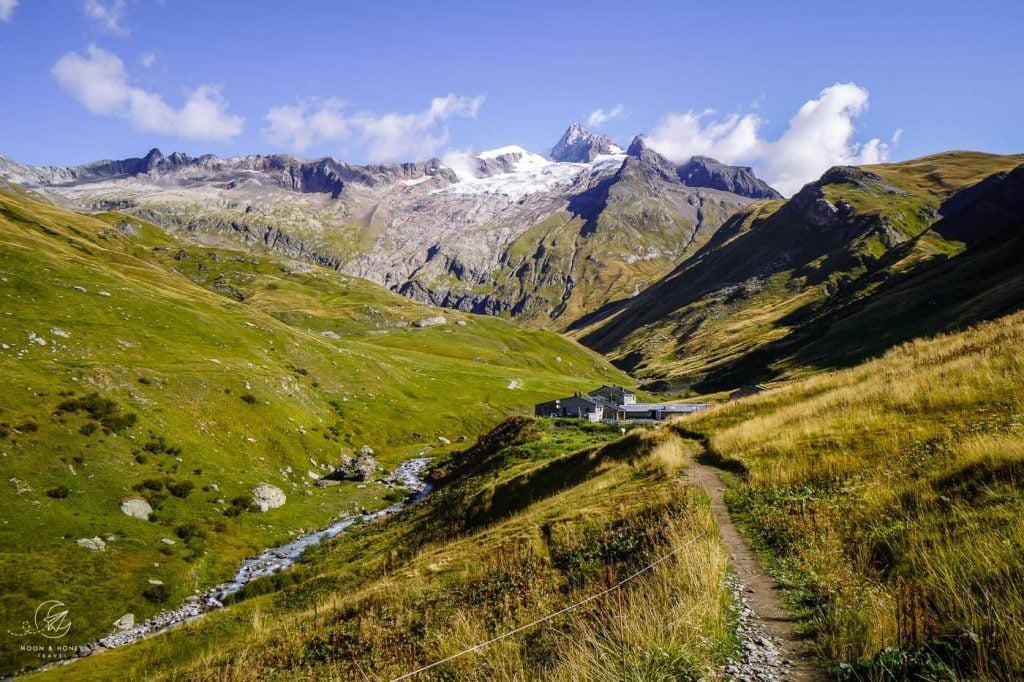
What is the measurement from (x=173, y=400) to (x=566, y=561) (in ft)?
215

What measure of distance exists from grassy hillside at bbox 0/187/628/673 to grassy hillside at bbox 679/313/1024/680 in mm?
41560

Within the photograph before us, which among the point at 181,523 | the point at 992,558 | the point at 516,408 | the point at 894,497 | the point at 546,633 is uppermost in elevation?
the point at 992,558

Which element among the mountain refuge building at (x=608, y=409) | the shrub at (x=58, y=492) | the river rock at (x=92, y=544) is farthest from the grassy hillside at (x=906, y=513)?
the mountain refuge building at (x=608, y=409)

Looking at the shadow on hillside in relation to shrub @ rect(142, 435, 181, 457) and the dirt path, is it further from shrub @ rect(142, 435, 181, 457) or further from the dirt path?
shrub @ rect(142, 435, 181, 457)

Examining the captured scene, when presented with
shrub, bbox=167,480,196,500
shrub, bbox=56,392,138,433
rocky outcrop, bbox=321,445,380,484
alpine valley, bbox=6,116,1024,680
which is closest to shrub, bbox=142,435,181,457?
alpine valley, bbox=6,116,1024,680

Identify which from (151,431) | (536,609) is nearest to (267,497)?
(151,431)

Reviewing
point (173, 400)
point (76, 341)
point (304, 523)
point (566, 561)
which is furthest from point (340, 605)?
point (76, 341)

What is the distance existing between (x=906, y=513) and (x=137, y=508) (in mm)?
57466

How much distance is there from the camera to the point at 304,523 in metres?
57.5

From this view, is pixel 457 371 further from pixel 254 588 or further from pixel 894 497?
pixel 894 497

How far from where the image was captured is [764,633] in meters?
8.48

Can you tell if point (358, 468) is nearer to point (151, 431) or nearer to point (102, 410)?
point (151, 431)

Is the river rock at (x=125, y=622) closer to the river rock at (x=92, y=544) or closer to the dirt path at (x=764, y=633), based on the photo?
the river rock at (x=92, y=544)

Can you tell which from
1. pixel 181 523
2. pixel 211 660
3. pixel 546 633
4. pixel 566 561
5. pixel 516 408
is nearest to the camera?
pixel 546 633
